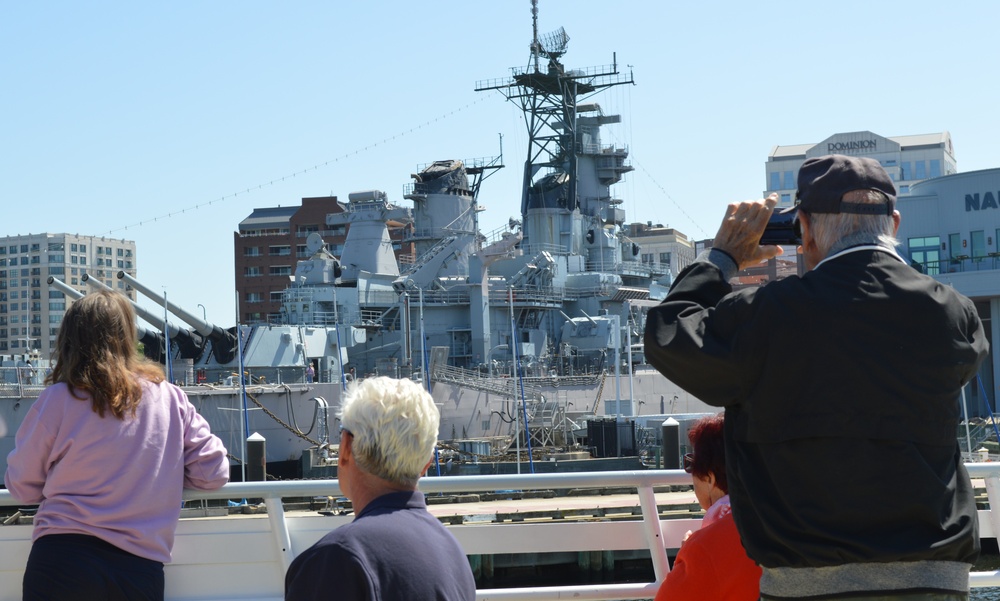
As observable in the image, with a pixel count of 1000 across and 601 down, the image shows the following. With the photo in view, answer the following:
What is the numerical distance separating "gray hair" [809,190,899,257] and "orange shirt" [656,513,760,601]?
84 centimetres

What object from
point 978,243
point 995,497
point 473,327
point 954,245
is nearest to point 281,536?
point 995,497

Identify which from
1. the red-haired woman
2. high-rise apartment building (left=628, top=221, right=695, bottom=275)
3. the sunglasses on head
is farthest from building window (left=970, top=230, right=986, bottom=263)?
high-rise apartment building (left=628, top=221, right=695, bottom=275)

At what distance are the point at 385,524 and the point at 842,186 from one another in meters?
1.33

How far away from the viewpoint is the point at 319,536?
4.33m

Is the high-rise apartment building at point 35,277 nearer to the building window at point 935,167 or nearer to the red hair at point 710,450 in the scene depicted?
the building window at point 935,167

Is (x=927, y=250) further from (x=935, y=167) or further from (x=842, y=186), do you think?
(x=935, y=167)

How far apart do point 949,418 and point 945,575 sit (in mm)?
349

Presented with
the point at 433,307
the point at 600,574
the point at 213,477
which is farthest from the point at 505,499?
the point at 433,307

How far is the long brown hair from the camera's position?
11.6 feet

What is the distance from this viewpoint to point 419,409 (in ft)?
8.60

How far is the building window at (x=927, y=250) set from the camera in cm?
3500

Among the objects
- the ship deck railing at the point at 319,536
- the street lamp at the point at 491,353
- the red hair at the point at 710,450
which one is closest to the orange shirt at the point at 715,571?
the red hair at the point at 710,450

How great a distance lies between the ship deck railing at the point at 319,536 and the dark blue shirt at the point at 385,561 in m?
1.51

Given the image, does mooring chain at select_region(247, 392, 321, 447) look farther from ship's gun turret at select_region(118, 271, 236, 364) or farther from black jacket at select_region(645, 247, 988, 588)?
black jacket at select_region(645, 247, 988, 588)
